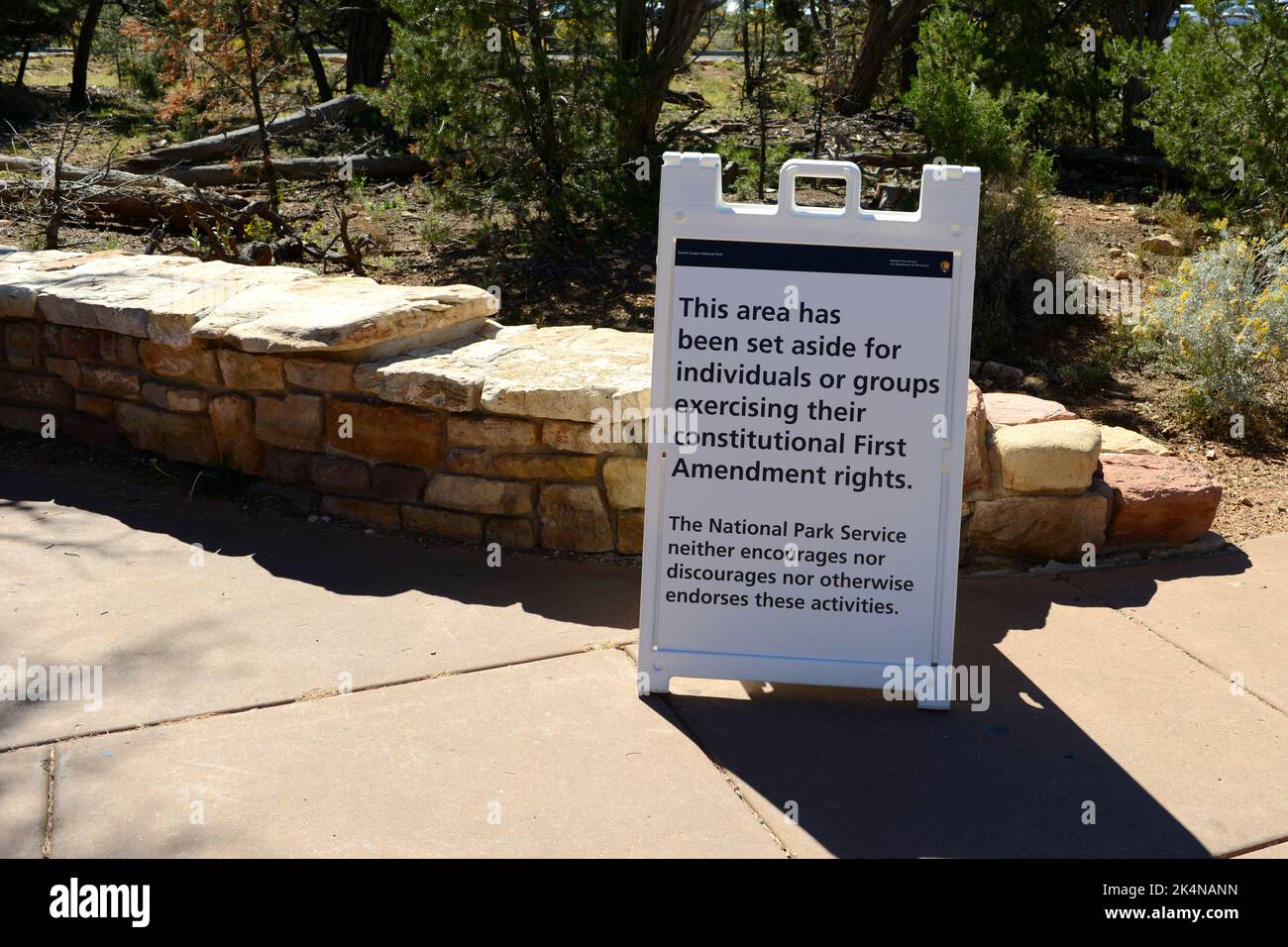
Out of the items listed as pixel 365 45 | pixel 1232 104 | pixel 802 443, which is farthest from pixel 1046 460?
pixel 365 45

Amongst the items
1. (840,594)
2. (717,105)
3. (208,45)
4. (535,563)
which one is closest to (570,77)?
(208,45)

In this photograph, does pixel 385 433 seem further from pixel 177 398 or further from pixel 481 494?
pixel 177 398

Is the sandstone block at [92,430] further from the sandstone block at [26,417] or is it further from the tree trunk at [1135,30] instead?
the tree trunk at [1135,30]

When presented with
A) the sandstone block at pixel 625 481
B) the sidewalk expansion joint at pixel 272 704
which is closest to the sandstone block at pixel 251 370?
the sandstone block at pixel 625 481

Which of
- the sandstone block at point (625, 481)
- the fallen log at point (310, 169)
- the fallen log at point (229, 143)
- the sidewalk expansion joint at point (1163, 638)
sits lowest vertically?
the sidewalk expansion joint at point (1163, 638)

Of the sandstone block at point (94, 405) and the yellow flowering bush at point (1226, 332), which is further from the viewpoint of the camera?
the yellow flowering bush at point (1226, 332)

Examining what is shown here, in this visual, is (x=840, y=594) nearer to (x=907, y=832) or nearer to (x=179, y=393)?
(x=907, y=832)

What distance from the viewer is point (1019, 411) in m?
4.82

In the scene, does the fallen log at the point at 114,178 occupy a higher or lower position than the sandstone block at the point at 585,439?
higher

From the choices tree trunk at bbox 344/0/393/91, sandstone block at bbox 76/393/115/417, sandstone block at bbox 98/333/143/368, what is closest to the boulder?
sandstone block at bbox 98/333/143/368

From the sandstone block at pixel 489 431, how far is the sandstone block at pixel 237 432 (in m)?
1.02

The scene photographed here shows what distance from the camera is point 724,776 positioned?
10.5ft

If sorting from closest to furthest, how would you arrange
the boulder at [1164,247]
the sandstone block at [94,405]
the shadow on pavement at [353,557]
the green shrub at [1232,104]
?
the shadow on pavement at [353,557], the sandstone block at [94,405], the green shrub at [1232,104], the boulder at [1164,247]

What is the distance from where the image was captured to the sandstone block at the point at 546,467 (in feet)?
14.5
